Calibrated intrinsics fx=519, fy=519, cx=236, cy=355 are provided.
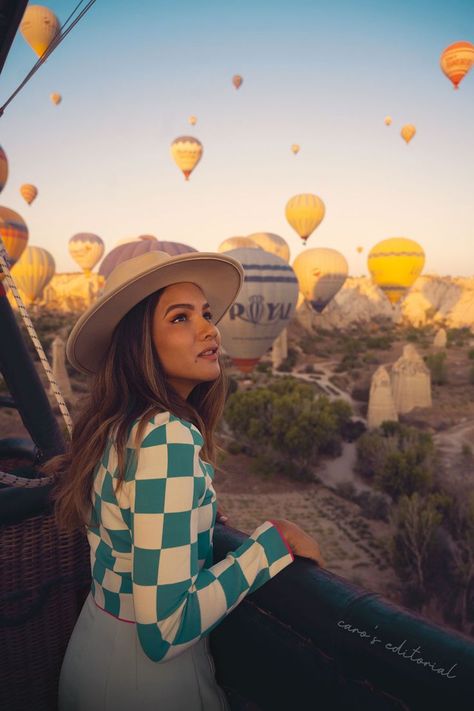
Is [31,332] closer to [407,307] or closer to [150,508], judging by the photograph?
[150,508]

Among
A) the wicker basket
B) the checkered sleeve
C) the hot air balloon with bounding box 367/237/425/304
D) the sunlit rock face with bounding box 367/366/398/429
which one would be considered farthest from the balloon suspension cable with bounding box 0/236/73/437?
the hot air balloon with bounding box 367/237/425/304

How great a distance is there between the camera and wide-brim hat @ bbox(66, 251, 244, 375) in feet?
4.27

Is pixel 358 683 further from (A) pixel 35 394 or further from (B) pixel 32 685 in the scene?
(A) pixel 35 394

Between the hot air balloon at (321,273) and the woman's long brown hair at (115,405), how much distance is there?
37.0 meters

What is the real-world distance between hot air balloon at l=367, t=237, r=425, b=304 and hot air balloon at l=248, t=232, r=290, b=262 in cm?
936

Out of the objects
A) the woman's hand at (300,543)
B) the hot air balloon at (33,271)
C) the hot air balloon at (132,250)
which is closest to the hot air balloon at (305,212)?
the hot air balloon at (132,250)

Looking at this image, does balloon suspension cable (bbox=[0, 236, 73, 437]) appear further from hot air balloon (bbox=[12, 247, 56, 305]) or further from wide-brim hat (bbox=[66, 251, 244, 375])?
hot air balloon (bbox=[12, 247, 56, 305])

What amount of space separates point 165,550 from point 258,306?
18.5 m

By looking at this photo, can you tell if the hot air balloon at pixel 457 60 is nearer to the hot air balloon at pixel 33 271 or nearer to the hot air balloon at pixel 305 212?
the hot air balloon at pixel 305 212

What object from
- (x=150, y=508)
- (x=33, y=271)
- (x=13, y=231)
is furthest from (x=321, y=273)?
(x=150, y=508)

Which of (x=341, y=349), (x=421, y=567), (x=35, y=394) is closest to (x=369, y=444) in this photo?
(x=421, y=567)

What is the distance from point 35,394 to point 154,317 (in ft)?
2.41

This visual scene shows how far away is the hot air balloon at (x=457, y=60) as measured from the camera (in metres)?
26.4

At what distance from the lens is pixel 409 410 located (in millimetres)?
19922
